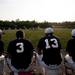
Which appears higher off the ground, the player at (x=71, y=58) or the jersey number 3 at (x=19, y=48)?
the jersey number 3 at (x=19, y=48)

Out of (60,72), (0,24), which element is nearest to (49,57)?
(60,72)

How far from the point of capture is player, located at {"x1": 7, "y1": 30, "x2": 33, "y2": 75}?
10234 mm

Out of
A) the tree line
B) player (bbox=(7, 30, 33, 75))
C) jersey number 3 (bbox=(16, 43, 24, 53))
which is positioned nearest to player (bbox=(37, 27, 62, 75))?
player (bbox=(7, 30, 33, 75))

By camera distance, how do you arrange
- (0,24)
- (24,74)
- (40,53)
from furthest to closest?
1. (0,24)
2. (40,53)
3. (24,74)

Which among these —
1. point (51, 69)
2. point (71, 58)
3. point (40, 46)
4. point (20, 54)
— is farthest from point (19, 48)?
point (71, 58)

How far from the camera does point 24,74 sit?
33.6ft

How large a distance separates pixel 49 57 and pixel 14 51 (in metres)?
1.07

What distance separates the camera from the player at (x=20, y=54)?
1023 centimetres

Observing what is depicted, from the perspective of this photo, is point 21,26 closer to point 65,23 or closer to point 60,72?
point 65,23

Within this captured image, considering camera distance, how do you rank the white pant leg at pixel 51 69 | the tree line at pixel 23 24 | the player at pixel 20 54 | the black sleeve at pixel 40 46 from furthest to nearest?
the tree line at pixel 23 24
the black sleeve at pixel 40 46
the white pant leg at pixel 51 69
the player at pixel 20 54

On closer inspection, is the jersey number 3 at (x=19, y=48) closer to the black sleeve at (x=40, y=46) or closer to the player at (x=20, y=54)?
the player at (x=20, y=54)

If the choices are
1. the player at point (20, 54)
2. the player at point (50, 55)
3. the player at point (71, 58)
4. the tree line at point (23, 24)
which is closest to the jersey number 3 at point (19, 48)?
the player at point (20, 54)

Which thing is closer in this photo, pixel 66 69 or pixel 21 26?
pixel 66 69

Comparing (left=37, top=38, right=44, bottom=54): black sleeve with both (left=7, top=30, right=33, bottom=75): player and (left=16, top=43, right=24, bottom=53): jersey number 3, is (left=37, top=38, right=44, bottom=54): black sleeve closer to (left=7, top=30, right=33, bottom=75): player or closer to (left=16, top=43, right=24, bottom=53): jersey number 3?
(left=7, top=30, right=33, bottom=75): player
